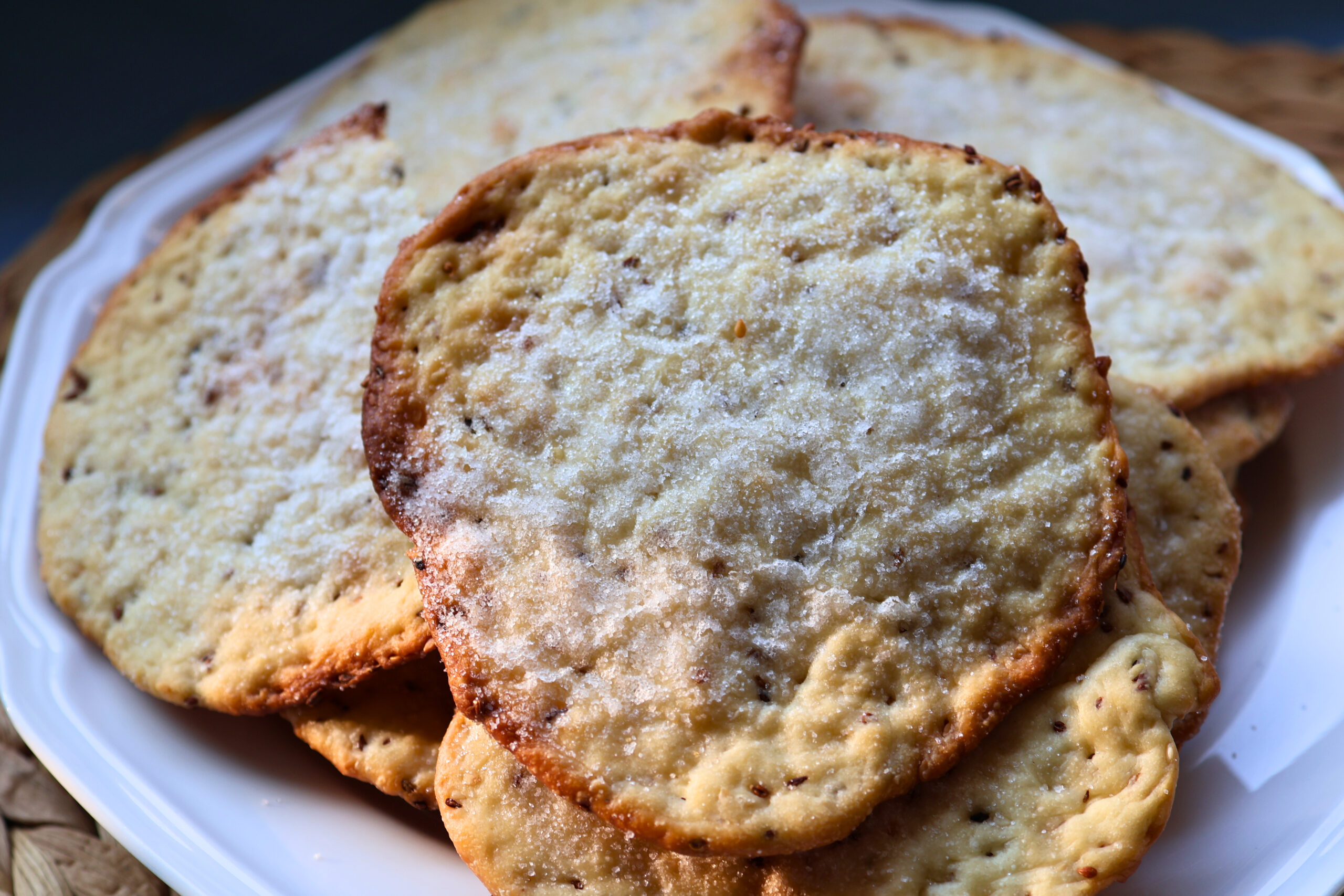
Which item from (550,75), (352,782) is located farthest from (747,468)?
(550,75)

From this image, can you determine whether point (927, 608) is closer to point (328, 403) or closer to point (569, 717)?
point (569, 717)

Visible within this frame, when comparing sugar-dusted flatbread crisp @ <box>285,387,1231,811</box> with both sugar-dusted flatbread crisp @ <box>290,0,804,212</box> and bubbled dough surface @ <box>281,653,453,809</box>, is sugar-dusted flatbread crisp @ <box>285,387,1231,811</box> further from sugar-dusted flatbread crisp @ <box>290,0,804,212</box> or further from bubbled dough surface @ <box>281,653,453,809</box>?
sugar-dusted flatbread crisp @ <box>290,0,804,212</box>

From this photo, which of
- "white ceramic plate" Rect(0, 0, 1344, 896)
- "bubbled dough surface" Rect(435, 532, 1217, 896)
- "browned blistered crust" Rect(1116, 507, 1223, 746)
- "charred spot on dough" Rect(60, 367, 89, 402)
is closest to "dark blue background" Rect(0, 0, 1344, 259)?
"white ceramic plate" Rect(0, 0, 1344, 896)

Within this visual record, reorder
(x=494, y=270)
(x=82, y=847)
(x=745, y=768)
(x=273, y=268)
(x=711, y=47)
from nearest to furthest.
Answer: (x=745, y=768), (x=494, y=270), (x=82, y=847), (x=273, y=268), (x=711, y=47)

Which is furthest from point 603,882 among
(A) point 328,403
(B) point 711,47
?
(B) point 711,47

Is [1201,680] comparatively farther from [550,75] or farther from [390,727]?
[550,75]

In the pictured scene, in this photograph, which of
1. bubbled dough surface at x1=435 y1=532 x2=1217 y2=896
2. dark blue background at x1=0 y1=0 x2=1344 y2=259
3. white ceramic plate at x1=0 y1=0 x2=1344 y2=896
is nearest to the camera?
bubbled dough surface at x1=435 y1=532 x2=1217 y2=896

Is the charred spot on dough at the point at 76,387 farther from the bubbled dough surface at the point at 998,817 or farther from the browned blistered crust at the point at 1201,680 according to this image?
the browned blistered crust at the point at 1201,680
